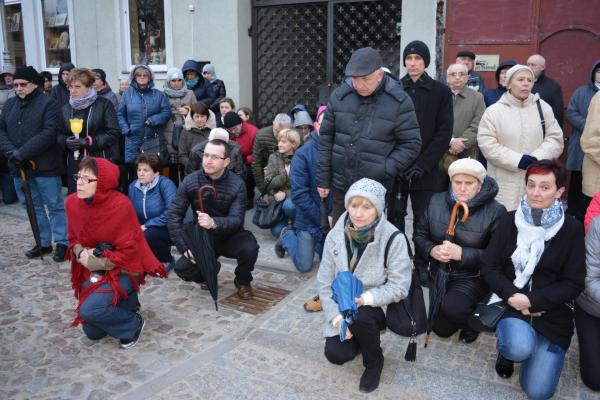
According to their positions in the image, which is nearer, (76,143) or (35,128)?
(35,128)

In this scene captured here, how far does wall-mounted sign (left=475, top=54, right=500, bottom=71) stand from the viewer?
290 inches

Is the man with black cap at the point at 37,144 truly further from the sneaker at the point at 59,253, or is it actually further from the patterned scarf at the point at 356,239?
the patterned scarf at the point at 356,239

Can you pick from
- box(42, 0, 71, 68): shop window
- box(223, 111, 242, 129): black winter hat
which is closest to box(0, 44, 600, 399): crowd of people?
box(223, 111, 242, 129): black winter hat

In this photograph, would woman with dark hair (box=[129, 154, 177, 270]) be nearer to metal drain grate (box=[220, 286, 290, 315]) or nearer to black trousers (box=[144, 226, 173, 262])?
black trousers (box=[144, 226, 173, 262])

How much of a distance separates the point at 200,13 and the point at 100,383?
758 centimetres

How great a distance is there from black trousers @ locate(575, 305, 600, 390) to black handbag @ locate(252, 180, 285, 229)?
3.32m

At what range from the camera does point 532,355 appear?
3365 millimetres

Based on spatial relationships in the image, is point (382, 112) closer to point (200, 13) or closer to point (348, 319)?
point (348, 319)

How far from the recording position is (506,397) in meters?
3.39

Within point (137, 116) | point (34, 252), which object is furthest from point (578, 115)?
point (34, 252)

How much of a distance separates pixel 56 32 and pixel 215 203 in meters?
10.0

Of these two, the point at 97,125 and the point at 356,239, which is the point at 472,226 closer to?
the point at 356,239

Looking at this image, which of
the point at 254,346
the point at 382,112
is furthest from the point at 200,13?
the point at 254,346

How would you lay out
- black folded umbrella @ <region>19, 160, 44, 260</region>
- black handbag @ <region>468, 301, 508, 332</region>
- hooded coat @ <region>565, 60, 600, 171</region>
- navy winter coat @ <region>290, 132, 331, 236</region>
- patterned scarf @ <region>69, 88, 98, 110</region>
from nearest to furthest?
black handbag @ <region>468, 301, 508, 332</region> → navy winter coat @ <region>290, 132, 331, 236</region> → hooded coat @ <region>565, 60, 600, 171</region> → black folded umbrella @ <region>19, 160, 44, 260</region> → patterned scarf @ <region>69, 88, 98, 110</region>
